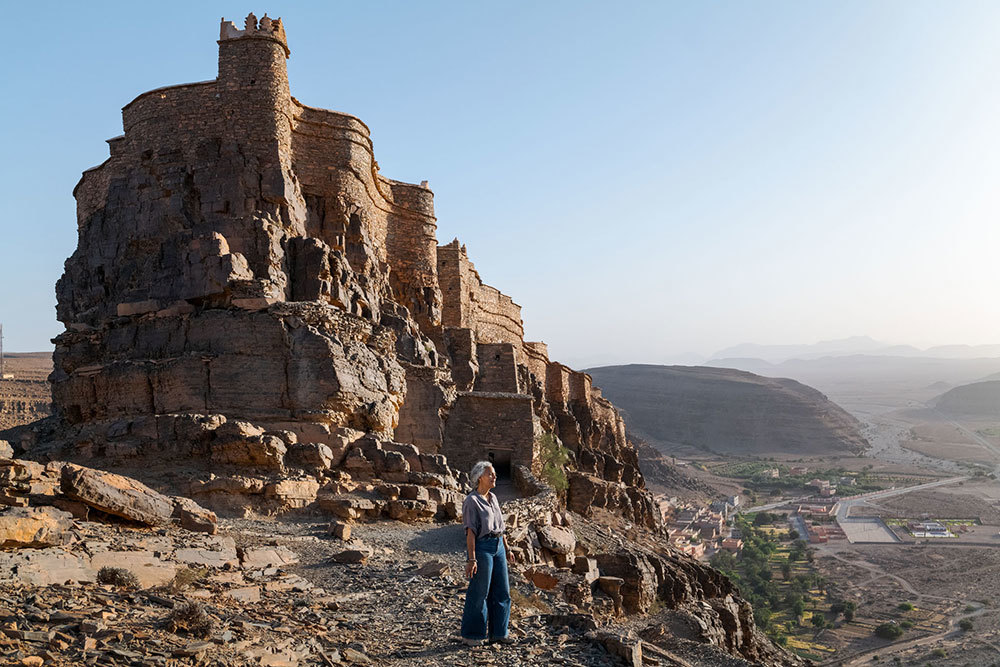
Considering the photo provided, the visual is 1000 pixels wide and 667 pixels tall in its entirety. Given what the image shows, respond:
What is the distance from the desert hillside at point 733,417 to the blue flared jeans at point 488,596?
118222 mm

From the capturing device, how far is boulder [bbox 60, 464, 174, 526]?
33.8ft

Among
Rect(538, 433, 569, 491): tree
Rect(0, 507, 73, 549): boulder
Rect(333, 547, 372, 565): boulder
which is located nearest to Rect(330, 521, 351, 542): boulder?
Rect(333, 547, 372, 565): boulder

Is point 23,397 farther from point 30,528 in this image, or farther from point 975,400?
point 975,400

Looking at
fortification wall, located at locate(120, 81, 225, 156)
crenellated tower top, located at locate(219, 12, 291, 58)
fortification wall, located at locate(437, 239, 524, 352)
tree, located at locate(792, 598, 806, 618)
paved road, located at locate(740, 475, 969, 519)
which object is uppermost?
crenellated tower top, located at locate(219, 12, 291, 58)

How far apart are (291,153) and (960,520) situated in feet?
219

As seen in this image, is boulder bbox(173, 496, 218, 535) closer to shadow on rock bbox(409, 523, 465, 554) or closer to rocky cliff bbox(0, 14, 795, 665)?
rocky cliff bbox(0, 14, 795, 665)

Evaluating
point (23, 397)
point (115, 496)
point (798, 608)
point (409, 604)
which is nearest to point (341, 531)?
point (115, 496)

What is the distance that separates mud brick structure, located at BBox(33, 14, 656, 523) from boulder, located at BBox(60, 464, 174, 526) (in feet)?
12.0

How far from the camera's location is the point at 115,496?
1080cm

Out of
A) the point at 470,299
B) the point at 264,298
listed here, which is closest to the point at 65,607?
the point at 264,298

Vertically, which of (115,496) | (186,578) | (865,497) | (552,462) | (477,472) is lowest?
(865,497)

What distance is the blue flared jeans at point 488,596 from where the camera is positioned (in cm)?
787

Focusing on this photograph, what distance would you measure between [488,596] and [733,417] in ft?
441

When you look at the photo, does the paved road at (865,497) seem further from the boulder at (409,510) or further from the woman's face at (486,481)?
the woman's face at (486,481)
